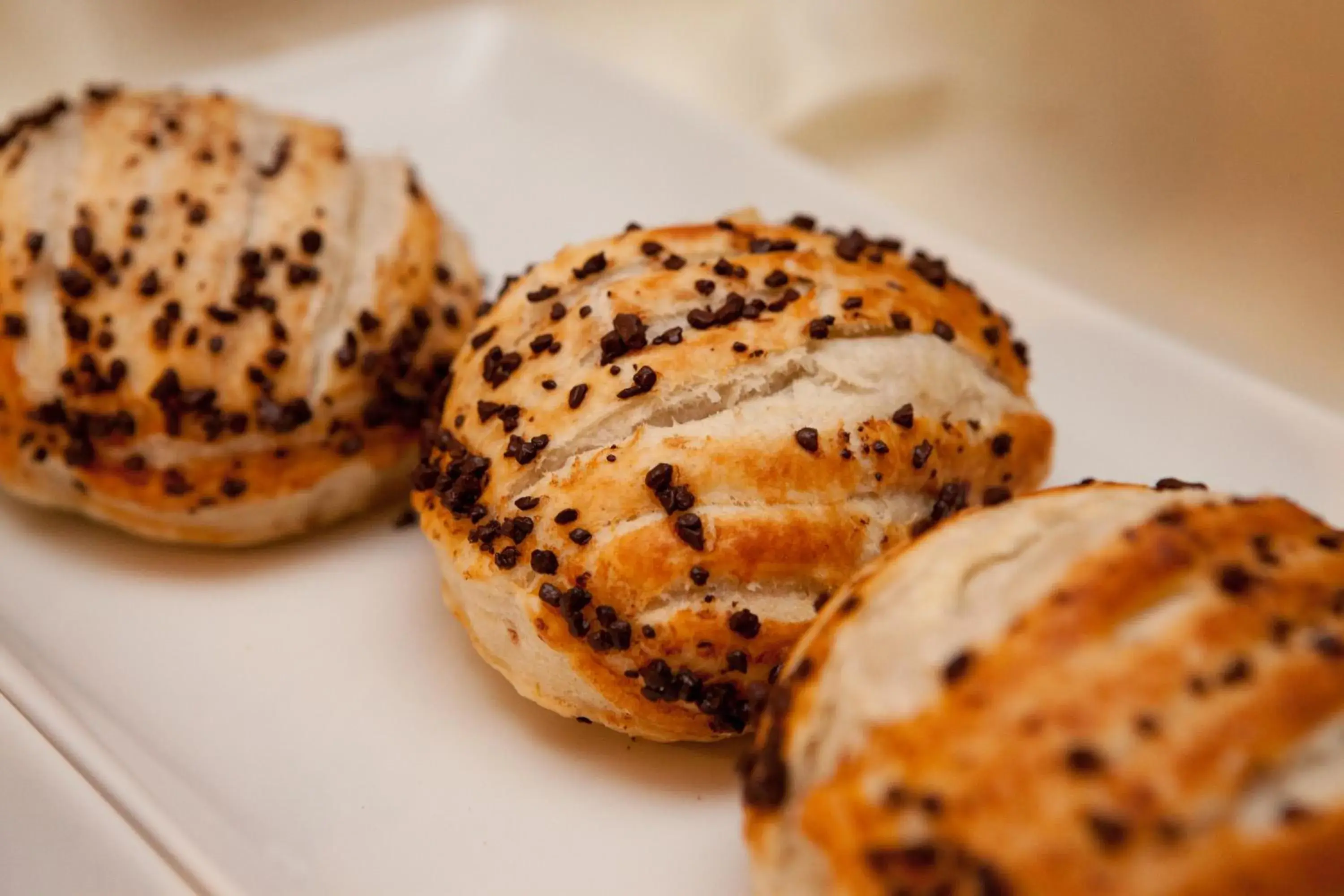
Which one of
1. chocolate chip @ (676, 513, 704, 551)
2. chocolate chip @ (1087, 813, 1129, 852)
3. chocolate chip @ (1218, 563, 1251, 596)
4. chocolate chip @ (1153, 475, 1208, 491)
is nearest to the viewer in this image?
chocolate chip @ (1087, 813, 1129, 852)

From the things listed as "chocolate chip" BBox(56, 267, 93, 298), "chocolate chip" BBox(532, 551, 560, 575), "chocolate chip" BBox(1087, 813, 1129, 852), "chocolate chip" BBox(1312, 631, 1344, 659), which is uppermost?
"chocolate chip" BBox(56, 267, 93, 298)

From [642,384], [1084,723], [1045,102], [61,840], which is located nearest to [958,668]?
[1084,723]

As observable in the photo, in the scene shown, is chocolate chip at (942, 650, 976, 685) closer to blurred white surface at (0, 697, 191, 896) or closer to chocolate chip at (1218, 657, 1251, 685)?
chocolate chip at (1218, 657, 1251, 685)

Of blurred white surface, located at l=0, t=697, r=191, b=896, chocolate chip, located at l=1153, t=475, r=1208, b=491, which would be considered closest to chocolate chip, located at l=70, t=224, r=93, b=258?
blurred white surface, located at l=0, t=697, r=191, b=896

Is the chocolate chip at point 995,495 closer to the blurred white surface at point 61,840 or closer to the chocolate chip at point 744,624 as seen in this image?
the chocolate chip at point 744,624

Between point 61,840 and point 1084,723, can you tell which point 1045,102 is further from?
point 61,840

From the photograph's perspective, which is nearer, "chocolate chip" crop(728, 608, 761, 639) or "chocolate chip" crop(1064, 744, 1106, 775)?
"chocolate chip" crop(1064, 744, 1106, 775)

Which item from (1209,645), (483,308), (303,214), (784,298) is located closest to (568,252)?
(483,308)
